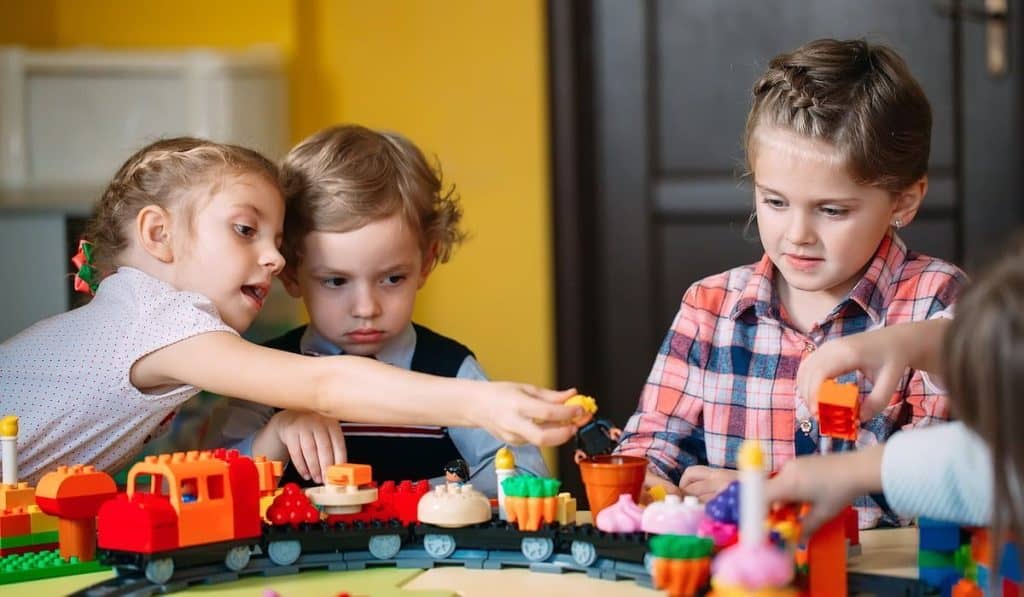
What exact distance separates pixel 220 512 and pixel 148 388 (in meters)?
0.32

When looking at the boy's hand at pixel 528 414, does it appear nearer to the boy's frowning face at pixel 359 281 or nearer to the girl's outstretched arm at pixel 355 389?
the girl's outstretched arm at pixel 355 389

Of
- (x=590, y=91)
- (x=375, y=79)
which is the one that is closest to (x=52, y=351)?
(x=375, y=79)

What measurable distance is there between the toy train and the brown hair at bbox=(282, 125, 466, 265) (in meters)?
0.47

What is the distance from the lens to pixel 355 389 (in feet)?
3.59

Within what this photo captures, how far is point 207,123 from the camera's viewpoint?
2.62 meters

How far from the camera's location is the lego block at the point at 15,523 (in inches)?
42.9

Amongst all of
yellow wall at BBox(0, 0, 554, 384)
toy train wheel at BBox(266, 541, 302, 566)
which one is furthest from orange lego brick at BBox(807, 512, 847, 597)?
yellow wall at BBox(0, 0, 554, 384)

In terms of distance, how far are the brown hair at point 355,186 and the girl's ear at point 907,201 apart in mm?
535

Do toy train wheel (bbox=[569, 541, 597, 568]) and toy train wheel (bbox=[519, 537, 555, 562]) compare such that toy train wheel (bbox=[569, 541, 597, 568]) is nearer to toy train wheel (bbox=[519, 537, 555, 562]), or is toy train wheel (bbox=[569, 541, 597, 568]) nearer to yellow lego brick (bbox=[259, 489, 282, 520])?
toy train wheel (bbox=[519, 537, 555, 562])

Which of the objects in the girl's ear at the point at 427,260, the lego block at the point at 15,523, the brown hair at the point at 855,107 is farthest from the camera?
the girl's ear at the point at 427,260

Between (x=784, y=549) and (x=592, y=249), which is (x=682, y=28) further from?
(x=784, y=549)

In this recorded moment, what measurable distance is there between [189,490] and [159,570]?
0.28 ft

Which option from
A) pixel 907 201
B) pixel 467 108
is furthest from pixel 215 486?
pixel 467 108

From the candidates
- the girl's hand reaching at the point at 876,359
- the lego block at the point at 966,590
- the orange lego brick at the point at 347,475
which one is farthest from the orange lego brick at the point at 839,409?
the orange lego brick at the point at 347,475
